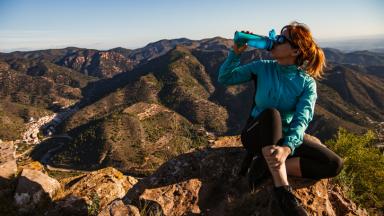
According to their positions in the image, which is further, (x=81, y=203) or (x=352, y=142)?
(x=352, y=142)

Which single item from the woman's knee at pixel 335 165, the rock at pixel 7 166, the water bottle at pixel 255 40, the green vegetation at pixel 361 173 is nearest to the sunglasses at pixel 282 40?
the water bottle at pixel 255 40

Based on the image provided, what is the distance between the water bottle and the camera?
23.0 ft

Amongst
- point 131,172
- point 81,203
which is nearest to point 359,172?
point 81,203

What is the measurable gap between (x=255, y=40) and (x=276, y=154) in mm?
2581

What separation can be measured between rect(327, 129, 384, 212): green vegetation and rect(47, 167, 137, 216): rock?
6959 millimetres

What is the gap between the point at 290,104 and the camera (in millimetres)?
7031

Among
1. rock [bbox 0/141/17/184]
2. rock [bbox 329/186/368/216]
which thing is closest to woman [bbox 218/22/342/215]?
rock [bbox 329/186/368/216]

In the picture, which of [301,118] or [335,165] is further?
[335,165]

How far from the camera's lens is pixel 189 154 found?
10.6 meters

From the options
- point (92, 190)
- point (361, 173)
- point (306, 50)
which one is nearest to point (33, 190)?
point (92, 190)

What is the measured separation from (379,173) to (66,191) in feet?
34.3

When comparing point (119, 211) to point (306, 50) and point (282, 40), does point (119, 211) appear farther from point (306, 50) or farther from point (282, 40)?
point (306, 50)

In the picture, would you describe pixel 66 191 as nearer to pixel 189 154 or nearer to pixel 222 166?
pixel 189 154

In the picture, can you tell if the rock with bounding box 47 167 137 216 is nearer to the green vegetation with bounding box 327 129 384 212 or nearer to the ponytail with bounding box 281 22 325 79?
the ponytail with bounding box 281 22 325 79
